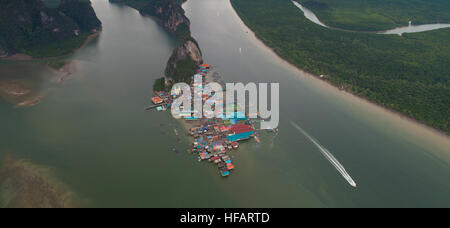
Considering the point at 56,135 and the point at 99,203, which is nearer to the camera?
the point at 99,203

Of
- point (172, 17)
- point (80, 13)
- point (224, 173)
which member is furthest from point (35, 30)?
point (224, 173)

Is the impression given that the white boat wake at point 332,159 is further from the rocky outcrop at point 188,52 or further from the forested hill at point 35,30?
the forested hill at point 35,30

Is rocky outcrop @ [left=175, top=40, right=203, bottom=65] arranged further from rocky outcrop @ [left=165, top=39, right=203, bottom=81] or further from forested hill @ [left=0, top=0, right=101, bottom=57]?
forested hill @ [left=0, top=0, right=101, bottom=57]

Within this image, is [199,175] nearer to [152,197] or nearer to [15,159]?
[152,197]

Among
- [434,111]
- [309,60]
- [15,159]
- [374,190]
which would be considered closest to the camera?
[374,190]

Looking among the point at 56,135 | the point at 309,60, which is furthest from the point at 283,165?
the point at 309,60

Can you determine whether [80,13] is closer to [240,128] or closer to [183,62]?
[183,62]
